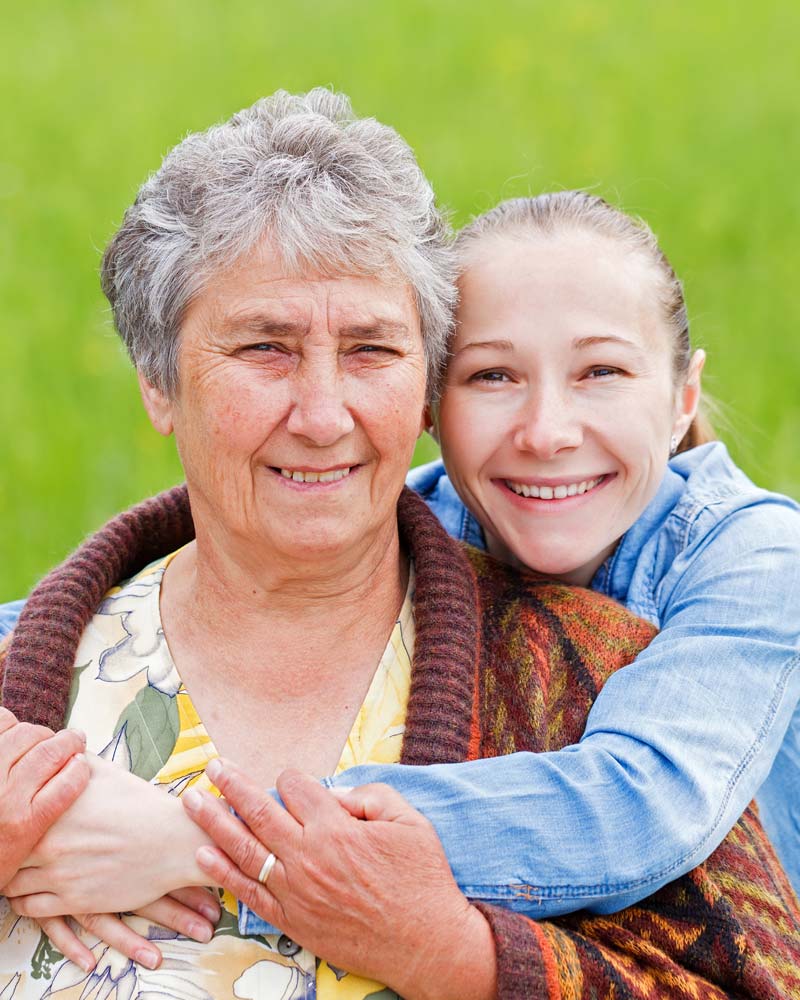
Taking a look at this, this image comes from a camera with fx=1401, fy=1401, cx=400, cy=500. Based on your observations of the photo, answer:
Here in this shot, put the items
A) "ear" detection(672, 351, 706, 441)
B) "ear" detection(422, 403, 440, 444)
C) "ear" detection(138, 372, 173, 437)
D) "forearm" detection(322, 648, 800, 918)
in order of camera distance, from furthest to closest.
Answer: "ear" detection(672, 351, 706, 441) → "ear" detection(422, 403, 440, 444) → "ear" detection(138, 372, 173, 437) → "forearm" detection(322, 648, 800, 918)

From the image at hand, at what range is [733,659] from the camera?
8.55ft

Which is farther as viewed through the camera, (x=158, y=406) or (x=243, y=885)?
(x=158, y=406)

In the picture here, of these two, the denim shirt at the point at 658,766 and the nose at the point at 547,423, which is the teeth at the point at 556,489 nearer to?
the nose at the point at 547,423

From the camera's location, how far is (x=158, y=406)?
9.52 ft

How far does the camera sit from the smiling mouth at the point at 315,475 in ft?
8.82

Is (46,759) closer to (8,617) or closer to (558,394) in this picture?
(8,617)

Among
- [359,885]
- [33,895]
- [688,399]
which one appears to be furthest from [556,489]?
[33,895]

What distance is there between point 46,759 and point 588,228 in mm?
1610

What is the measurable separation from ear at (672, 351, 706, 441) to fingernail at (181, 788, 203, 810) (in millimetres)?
1458

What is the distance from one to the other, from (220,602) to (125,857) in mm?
669

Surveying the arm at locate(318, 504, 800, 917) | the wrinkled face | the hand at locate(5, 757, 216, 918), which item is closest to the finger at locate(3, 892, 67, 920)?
the hand at locate(5, 757, 216, 918)

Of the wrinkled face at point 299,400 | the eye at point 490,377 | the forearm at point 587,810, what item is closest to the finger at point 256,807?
the forearm at point 587,810

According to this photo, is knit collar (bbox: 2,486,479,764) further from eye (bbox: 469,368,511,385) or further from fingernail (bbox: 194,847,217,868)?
fingernail (bbox: 194,847,217,868)

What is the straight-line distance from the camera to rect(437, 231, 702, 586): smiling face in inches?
116
